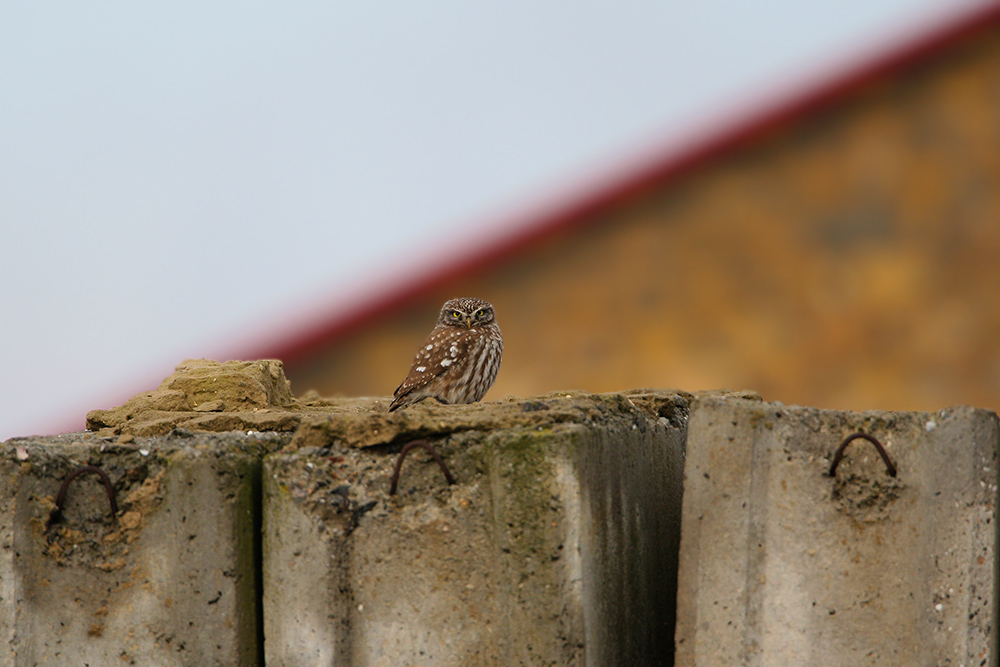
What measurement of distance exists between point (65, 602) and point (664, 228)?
134 inches

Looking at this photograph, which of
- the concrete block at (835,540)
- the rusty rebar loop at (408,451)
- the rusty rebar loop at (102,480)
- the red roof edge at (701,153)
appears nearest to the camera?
the concrete block at (835,540)

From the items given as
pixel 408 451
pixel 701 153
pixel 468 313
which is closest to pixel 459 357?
pixel 468 313

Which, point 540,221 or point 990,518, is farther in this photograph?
point 540,221

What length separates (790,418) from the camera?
220cm

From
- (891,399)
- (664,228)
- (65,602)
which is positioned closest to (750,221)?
(664,228)

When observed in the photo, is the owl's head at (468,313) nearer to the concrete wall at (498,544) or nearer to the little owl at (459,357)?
the little owl at (459,357)

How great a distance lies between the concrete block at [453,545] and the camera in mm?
2133

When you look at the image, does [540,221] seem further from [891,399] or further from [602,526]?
[602,526]

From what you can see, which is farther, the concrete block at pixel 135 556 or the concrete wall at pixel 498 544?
the concrete block at pixel 135 556

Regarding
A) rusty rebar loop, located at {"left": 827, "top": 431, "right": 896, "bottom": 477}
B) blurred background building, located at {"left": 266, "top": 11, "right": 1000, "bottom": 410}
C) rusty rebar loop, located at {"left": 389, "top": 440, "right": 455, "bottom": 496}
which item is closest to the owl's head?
blurred background building, located at {"left": 266, "top": 11, "right": 1000, "bottom": 410}

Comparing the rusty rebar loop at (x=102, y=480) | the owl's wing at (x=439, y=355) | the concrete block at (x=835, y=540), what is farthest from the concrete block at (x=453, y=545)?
the owl's wing at (x=439, y=355)

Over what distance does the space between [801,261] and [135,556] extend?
3.68 meters

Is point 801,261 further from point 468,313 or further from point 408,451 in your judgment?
point 408,451

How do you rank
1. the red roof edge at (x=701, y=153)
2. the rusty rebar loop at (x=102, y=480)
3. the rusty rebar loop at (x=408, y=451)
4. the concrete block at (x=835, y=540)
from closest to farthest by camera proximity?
the concrete block at (x=835, y=540) → the rusty rebar loop at (x=408, y=451) → the rusty rebar loop at (x=102, y=480) → the red roof edge at (x=701, y=153)
